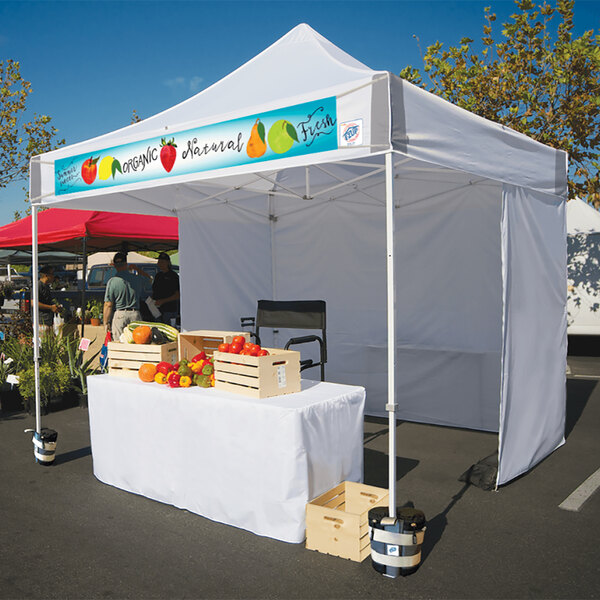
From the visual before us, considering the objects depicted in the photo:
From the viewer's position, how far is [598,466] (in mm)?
4512

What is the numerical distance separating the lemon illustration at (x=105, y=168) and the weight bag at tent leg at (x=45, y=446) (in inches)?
80.8

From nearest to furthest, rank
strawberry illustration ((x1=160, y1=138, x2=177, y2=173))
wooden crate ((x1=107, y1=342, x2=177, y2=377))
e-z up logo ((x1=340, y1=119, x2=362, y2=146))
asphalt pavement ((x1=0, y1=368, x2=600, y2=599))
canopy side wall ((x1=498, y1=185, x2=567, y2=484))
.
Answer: asphalt pavement ((x1=0, y1=368, x2=600, y2=599))
e-z up logo ((x1=340, y1=119, x2=362, y2=146))
strawberry illustration ((x1=160, y1=138, x2=177, y2=173))
canopy side wall ((x1=498, y1=185, x2=567, y2=484))
wooden crate ((x1=107, y1=342, x2=177, y2=377))

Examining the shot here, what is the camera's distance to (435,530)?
11.1ft

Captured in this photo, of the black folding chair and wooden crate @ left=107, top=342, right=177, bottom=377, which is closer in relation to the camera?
wooden crate @ left=107, top=342, right=177, bottom=377

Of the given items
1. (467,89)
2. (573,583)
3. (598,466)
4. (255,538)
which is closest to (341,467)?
(255,538)

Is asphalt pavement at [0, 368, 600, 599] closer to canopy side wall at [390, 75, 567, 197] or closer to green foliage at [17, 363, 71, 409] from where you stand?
green foliage at [17, 363, 71, 409]

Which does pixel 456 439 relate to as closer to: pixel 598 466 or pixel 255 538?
pixel 598 466

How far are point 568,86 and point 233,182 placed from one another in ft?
18.5

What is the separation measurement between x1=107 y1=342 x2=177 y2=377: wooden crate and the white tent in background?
790 cm

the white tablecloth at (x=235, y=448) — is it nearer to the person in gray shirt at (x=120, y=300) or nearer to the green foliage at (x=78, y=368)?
the person in gray shirt at (x=120, y=300)

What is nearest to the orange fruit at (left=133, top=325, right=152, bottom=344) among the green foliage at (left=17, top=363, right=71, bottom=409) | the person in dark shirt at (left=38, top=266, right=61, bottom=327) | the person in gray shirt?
the person in gray shirt

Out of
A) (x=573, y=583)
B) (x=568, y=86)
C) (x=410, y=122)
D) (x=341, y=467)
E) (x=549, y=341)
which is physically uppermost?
(x=568, y=86)

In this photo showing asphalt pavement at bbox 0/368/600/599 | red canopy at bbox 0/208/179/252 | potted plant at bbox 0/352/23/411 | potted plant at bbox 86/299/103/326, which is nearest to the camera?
asphalt pavement at bbox 0/368/600/599

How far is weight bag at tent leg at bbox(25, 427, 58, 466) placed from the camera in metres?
4.57
